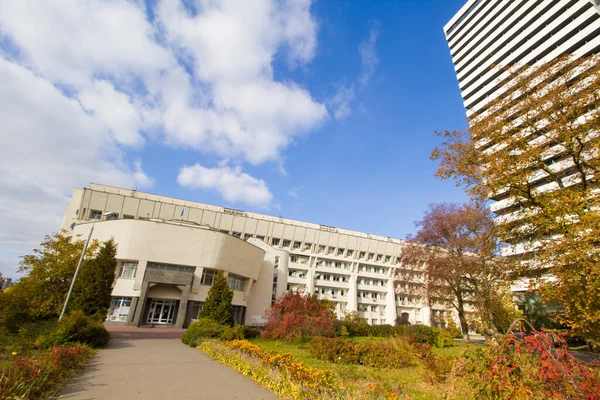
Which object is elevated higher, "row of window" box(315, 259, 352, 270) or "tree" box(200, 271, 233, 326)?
"row of window" box(315, 259, 352, 270)

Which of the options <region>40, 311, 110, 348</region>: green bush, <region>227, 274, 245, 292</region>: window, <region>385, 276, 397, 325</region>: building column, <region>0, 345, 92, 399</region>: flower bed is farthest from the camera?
<region>385, 276, 397, 325</region>: building column

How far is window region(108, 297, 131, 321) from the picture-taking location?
3071 centimetres

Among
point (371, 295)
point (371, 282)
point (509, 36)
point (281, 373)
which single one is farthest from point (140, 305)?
point (509, 36)

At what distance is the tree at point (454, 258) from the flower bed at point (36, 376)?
27.0 metres

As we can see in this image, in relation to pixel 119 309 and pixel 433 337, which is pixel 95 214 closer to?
pixel 119 309

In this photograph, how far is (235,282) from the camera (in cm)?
3841

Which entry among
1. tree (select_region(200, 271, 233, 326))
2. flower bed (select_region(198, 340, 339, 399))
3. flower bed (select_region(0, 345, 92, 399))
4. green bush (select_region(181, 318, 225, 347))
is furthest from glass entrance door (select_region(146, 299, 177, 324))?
flower bed (select_region(0, 345, 92, 399))

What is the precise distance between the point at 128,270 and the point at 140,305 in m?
4.84

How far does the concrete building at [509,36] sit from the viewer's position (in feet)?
139

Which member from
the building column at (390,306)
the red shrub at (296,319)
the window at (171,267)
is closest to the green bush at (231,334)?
the red shrub at (296,319)

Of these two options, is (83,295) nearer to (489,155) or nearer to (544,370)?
(544,370)

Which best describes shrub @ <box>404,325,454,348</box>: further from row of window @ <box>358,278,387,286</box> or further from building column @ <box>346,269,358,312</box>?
row of window @ <box>358,278,387,286</box>

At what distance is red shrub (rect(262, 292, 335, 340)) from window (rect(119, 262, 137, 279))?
19264 millimetres

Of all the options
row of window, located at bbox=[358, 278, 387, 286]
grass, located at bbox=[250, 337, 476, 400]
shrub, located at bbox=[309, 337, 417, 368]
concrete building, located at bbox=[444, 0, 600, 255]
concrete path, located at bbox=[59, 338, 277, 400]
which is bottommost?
concrete path, located at bbox=[59, 338, 277, 400]
